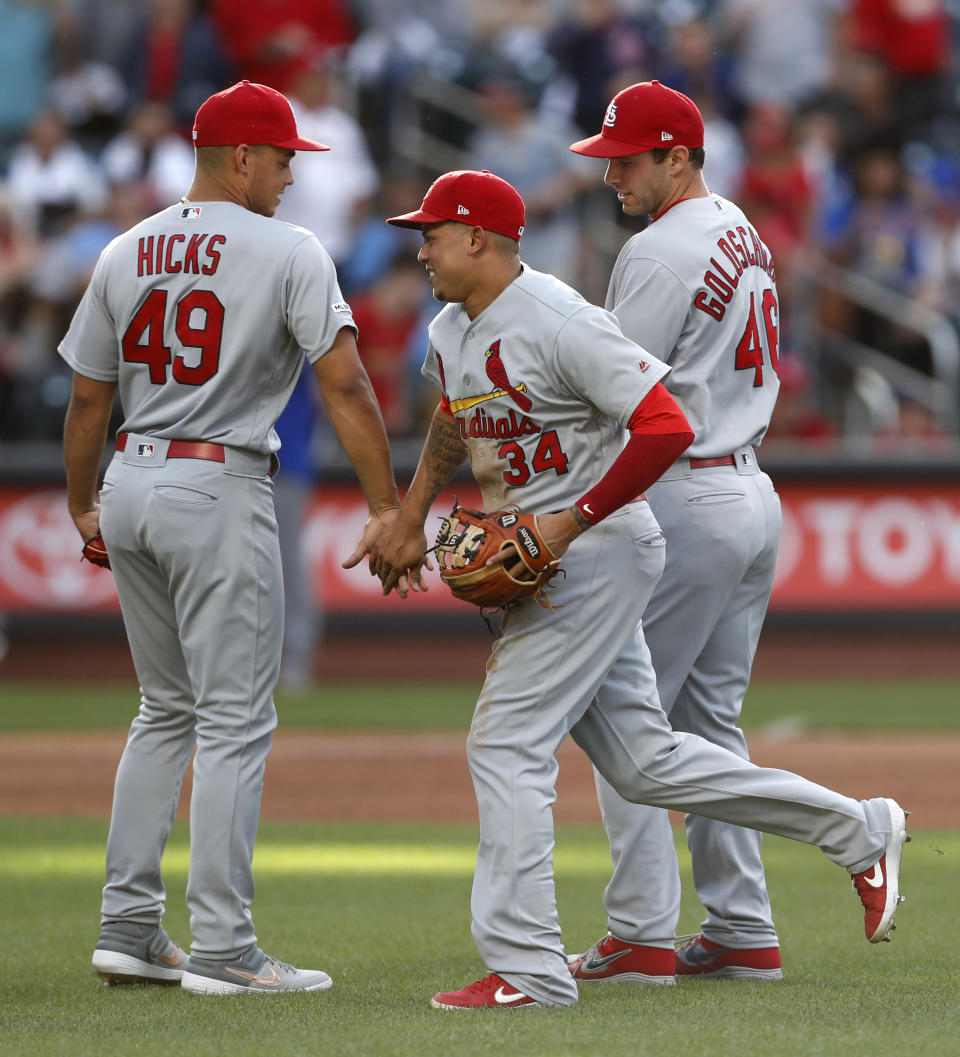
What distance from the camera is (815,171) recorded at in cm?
1494

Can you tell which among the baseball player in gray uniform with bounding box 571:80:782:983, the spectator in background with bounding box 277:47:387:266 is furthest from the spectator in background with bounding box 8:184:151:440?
the baseball player in gray uniform with bounding box 571:80:782:983

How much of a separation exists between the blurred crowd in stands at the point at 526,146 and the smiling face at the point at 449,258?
8900 millimetres

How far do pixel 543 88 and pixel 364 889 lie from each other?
10.8 metres

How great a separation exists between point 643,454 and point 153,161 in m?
11.4

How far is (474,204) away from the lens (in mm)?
4184

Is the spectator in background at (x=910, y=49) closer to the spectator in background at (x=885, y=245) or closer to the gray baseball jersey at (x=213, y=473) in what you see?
the spectator in background at (x=885, y=245)

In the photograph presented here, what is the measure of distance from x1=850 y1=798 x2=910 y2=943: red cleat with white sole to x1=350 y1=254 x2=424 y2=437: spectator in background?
8.90m

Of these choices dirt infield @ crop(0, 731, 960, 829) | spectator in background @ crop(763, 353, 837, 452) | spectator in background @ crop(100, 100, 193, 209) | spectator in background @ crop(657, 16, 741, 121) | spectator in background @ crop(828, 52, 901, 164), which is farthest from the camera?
spectator in background @ crop(828, 52, 901, 164)

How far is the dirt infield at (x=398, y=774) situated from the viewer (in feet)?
26.2

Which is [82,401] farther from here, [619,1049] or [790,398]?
[790,398]

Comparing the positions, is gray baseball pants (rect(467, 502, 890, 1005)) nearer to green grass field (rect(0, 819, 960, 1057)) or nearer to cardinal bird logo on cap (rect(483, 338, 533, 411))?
green grass field (rect(0, 819, 960, 1057))

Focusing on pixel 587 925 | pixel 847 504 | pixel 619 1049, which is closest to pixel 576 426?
pixel 619 1049

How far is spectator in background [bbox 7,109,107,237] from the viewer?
14547 mm

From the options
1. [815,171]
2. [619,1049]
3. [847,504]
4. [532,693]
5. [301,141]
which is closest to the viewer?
[619,1049]
